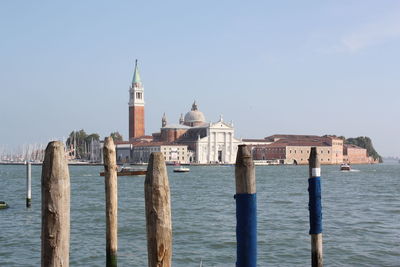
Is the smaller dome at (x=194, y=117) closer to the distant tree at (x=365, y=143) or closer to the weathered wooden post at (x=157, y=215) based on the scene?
the distant tree at (x=365, y=143)

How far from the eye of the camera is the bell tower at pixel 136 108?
75.8m

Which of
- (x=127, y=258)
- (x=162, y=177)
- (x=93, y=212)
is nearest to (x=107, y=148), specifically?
(x=127, y=258)

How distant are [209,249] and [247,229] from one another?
5538mm

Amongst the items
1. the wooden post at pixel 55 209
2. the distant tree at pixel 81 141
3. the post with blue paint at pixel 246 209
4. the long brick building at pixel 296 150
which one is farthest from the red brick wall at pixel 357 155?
the wooden post at pixel 55 209

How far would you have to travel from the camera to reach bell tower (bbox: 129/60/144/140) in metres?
75.8

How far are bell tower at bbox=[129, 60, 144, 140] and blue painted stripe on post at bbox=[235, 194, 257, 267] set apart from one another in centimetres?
7295

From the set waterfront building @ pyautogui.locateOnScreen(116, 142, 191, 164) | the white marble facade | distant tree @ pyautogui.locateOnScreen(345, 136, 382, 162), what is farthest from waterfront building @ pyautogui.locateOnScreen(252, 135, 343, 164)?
distant tree @ pyautogui.locateOnScreen(345, 136, 382, 162)

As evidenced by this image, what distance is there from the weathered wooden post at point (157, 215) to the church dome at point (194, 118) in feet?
249

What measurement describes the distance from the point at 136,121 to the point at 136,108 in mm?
1657

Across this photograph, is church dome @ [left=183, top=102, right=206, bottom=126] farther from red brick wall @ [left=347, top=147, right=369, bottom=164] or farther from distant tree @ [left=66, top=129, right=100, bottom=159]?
red brick wall @ [left=347, top=147, right=369, bottom=164]

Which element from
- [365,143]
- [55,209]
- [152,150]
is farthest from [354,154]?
[55,209]

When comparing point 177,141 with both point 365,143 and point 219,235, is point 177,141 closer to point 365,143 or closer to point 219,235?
point 365,143

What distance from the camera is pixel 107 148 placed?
591 centimetres

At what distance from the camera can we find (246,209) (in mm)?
2926
